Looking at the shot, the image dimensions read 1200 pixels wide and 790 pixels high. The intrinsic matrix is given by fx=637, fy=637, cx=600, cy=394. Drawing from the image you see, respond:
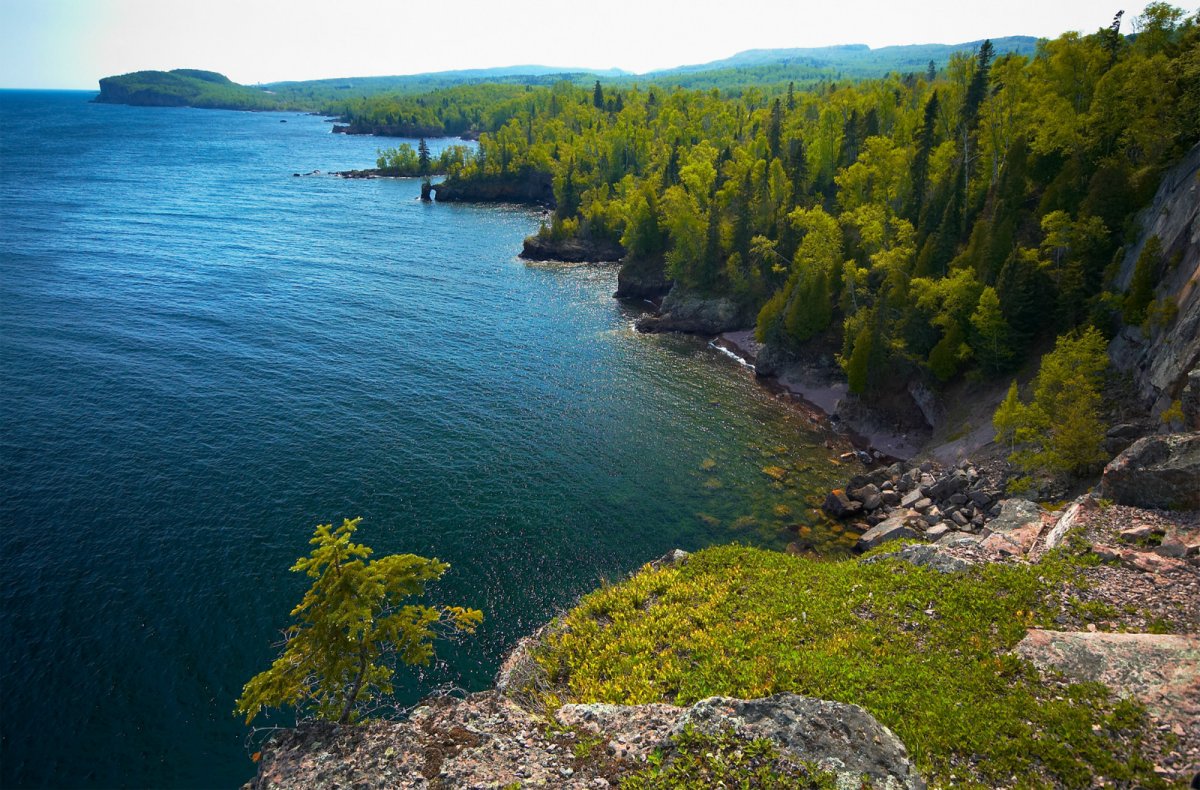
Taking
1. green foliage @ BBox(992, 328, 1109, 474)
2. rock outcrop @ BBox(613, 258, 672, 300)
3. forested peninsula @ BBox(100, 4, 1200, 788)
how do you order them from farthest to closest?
rock outcrop @ BBox(613, 258, 672, 300) < green foliage @ BBox(992, 328, 1109, 474) < forested peninsula @ BBox(100, 4, 1200, 788)

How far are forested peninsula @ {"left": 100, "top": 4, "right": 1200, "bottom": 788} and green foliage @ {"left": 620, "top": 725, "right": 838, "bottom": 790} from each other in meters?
0.08

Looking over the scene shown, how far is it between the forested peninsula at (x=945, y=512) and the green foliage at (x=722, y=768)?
0.25 feet

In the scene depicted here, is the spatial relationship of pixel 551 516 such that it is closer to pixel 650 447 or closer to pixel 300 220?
pixel 650 447

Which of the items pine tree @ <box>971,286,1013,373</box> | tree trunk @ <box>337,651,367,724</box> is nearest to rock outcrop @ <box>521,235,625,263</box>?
pine tree @ <box>971,286,1013,373</box>

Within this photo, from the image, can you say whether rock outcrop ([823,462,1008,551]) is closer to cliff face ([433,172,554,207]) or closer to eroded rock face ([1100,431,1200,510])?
eroded rock face ([1100,431,1200,510])

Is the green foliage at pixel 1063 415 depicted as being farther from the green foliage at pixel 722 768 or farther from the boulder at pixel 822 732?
the green foliage at pixel 722 768

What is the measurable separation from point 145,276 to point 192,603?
8385 centimetres

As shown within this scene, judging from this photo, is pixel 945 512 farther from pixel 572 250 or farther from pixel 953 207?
pixel 572 250

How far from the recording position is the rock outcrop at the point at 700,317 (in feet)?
305

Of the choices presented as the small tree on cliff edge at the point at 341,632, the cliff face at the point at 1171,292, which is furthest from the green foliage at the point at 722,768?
the cliff face at the point at 1171,292

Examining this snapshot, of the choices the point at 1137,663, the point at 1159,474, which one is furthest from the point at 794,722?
the point at 1159,474

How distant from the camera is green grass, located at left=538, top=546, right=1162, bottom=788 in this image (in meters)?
19.9

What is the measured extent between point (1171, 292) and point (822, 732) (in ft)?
143

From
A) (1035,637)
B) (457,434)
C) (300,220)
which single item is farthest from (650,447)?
(300,220)
